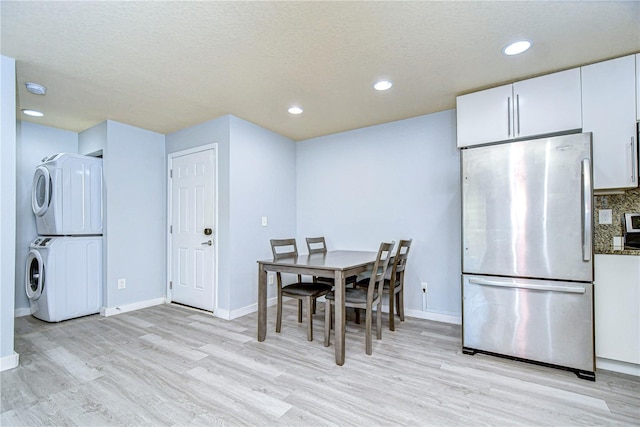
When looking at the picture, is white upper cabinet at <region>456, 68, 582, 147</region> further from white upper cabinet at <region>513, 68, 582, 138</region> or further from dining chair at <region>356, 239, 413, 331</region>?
dining chair at <region>356, 239, 413, 331</region>

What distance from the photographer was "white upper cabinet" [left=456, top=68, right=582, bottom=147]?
2.33 meters

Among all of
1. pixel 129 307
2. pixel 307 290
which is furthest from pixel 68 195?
pixel 307 290

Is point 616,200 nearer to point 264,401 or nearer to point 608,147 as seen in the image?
point 608,147

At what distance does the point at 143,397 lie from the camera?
1.90 meters

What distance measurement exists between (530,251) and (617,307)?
69 centimetres

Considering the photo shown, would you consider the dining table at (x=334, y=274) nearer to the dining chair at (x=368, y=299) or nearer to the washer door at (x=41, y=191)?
the dining chair at (x=368, y=299)

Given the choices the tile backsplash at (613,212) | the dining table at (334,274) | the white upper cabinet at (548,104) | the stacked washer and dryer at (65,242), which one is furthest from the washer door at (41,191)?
the tile backsplash at (613,212)

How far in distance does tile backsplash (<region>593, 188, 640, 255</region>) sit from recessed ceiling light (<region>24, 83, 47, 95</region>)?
16.2 ft

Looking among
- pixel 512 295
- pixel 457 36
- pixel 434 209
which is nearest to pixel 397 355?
pixel 512 295

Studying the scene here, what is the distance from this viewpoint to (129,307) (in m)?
3.75

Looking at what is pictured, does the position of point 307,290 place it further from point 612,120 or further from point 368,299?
point 612,120

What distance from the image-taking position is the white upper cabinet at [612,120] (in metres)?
2.14

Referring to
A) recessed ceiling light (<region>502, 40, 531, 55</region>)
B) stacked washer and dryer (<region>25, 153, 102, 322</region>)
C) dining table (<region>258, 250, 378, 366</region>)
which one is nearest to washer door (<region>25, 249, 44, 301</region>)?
stacked washer and dryer (<region>25, 153, 102, 322</region>)

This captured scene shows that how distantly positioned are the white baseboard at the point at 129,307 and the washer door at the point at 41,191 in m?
1.35
